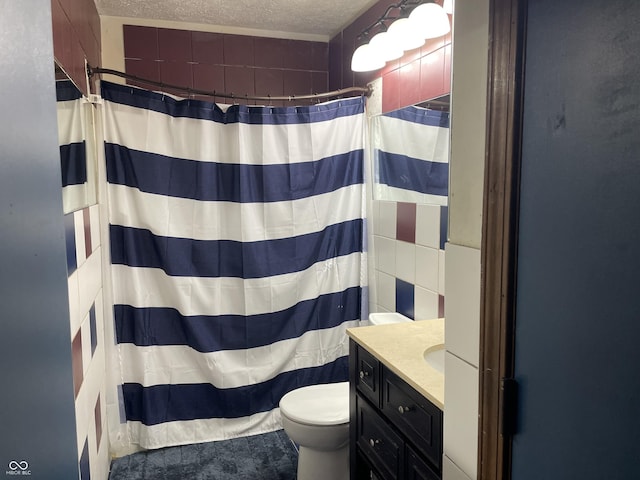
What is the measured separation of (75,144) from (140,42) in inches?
53.2

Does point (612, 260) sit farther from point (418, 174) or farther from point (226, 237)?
point (226, 237)

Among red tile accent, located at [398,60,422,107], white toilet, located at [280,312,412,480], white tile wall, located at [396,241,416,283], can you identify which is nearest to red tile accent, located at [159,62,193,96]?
red tile accent, located at [398,60,422,107]

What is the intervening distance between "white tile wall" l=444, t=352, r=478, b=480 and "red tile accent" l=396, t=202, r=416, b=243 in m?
1.36

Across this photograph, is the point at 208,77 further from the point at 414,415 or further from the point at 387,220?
the point at 414,415

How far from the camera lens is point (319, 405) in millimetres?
2266

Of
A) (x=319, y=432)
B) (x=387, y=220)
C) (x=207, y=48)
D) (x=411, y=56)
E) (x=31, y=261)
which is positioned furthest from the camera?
(x=207, y=48)

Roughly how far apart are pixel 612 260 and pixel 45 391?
87 cm

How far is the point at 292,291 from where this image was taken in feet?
9.60

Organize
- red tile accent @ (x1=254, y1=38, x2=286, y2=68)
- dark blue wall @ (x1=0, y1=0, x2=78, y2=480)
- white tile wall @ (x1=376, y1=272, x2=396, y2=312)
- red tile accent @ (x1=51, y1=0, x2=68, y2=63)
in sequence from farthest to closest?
red tile accent @ (x1=254, y1=38, x2=286, y2=68) < white tile wall @ (x1=376, y1=272, x2=396, y2=312) < red tile accent @ (x1=51, y1=0, x2=68, y2=63) < dark blue wall @ (x1=0, y1=0, x2=78, y2=480)

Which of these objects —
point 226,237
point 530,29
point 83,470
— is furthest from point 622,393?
point 226,237

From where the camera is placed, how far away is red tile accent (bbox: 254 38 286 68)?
10.2 ft

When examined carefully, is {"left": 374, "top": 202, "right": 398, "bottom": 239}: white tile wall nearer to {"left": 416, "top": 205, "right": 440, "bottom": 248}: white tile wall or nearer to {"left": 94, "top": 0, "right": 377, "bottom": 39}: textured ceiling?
{"left": 416, "top": 205, "right": 440, "bottom": 248}: white tile wall

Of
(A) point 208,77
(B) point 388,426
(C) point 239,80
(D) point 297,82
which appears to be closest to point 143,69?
(A) point 208,77

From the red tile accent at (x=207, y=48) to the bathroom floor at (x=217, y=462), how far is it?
232 cm
